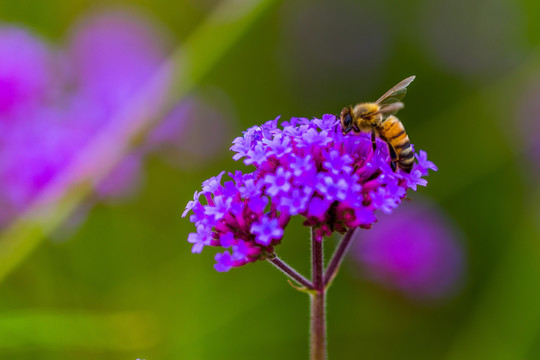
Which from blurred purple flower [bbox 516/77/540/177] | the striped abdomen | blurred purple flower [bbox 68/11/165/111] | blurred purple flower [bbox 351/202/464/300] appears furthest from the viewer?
blurred purple flower [bbox 516/77/540/177]

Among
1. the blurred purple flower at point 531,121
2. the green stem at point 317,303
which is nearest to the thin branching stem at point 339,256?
the green stem at point 317,303

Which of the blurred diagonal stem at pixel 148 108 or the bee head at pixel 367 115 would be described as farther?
the blurred diagonal stem at pixel 148 108

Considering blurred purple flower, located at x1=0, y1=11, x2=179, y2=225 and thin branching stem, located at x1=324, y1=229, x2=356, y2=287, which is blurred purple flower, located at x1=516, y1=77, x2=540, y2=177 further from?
thin branching stem, located at x1=324, y1=229, x2=356, y2=287

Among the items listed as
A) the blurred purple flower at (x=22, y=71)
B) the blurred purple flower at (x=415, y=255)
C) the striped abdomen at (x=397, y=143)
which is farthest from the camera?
the blurred purple flower at (x=415, y=255)

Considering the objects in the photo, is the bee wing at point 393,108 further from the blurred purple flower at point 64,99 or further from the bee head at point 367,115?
the blurred purple flower at point 64,99

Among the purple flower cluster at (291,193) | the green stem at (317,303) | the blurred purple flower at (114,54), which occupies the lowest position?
the green stem at (317,303)

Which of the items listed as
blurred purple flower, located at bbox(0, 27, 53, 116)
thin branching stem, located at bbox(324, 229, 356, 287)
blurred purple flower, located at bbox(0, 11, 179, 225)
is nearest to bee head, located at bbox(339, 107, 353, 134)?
thin branching stem, located at bbox(324, 229, 356, 287)

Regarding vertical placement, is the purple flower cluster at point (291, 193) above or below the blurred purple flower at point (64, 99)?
below
